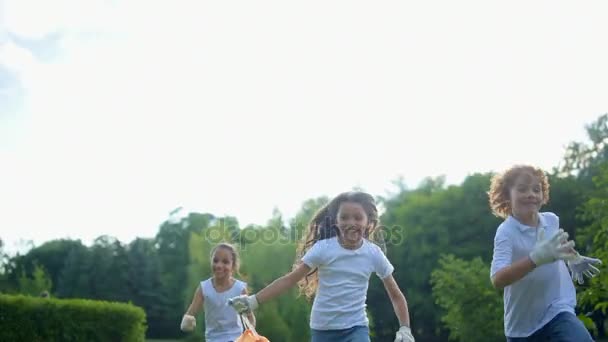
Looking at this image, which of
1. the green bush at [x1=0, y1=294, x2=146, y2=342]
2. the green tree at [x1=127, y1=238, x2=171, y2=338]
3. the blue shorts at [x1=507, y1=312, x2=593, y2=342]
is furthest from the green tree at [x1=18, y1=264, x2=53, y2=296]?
the blue shorts at [x1=507, y1=312, x2=593, y2=342]

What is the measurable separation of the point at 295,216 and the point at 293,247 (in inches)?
149

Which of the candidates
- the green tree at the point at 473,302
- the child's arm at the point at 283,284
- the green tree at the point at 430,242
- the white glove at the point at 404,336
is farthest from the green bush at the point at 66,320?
the green tree at the point at 430,242

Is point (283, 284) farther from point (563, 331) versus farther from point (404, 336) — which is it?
point (563, 331)

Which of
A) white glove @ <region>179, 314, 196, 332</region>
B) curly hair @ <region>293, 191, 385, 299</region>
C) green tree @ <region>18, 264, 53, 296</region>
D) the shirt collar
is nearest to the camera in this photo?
the shirt collar

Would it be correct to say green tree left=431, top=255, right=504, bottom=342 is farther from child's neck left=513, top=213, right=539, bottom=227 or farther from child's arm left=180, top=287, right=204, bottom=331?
child's neck left=513, top=213, right=539, bottom=227

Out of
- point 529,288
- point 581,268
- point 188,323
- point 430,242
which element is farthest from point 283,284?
point 430,242

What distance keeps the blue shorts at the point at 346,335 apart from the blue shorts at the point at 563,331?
1121mm

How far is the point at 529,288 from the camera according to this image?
5.32 m

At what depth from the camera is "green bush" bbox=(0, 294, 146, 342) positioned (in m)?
18.5

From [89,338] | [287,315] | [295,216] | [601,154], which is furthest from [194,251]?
[601,154]

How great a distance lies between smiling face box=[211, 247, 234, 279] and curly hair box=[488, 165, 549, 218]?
4167 millimetres

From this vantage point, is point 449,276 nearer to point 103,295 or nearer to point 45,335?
point 45,335

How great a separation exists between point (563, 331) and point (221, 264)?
4.91 metres

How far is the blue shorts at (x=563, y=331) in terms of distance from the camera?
16.4ft
